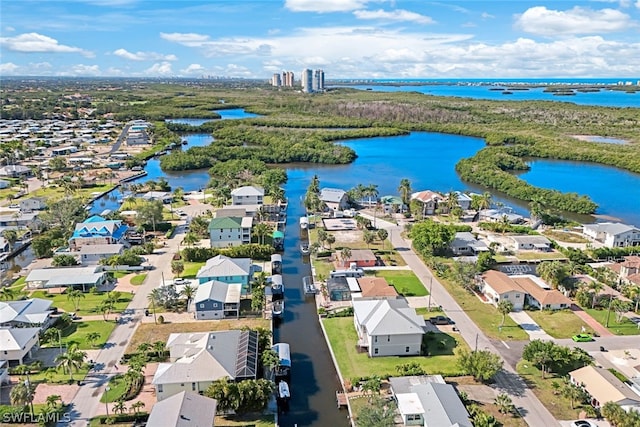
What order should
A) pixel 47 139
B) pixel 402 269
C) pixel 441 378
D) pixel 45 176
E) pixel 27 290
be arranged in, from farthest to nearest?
pixel 47 139 < pixel 45 176 < pixel 402 269 < pixel 27 290 < pixel 441 378

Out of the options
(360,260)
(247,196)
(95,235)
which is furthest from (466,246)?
(95,235)

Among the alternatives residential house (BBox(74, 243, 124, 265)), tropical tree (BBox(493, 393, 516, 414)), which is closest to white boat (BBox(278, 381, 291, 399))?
tropical tree (BBox(493, 393, 516, 414))

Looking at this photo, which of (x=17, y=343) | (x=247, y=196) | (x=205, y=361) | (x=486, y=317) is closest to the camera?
(x=205, y=361)

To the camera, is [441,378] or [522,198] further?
[522,198]

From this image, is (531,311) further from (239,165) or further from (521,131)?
(521,131)

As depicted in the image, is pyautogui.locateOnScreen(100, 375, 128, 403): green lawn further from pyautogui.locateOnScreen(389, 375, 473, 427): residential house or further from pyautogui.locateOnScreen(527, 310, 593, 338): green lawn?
pyautogui.locateOnScreen(527, 310, 593, 338): green lawn

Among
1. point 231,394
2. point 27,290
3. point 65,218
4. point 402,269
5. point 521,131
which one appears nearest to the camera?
point 231,394

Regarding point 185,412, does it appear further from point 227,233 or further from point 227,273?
point 227,233

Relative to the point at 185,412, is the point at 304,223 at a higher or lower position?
lower

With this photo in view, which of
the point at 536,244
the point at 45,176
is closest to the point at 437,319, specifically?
the point at 536,244
